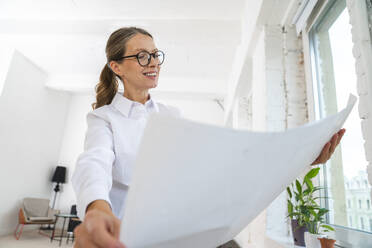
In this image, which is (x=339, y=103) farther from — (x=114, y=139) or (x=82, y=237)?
(x=82, y=237)

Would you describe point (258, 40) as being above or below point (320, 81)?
above

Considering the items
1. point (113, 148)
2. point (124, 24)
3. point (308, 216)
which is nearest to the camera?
point (113, 148)

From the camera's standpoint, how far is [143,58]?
3.02ft

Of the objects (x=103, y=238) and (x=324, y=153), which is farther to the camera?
(x=324, y=153)

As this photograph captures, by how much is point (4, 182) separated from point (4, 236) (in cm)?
114

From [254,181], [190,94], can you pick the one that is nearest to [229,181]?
[254,181]

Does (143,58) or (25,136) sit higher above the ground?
(25,136)

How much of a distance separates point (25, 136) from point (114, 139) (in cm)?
622

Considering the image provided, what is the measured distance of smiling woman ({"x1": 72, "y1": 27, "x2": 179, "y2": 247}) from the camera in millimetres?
323

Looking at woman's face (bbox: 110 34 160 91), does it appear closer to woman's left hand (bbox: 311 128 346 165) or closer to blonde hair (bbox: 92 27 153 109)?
blonde hair (bbox: 92 27 153 109)

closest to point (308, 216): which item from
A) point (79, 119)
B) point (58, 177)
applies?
point (58, 177)

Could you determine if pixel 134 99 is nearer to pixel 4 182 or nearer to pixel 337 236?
pixel 337 236

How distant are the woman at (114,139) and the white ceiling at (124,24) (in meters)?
2.66

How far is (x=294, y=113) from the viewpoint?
1.86 metres
